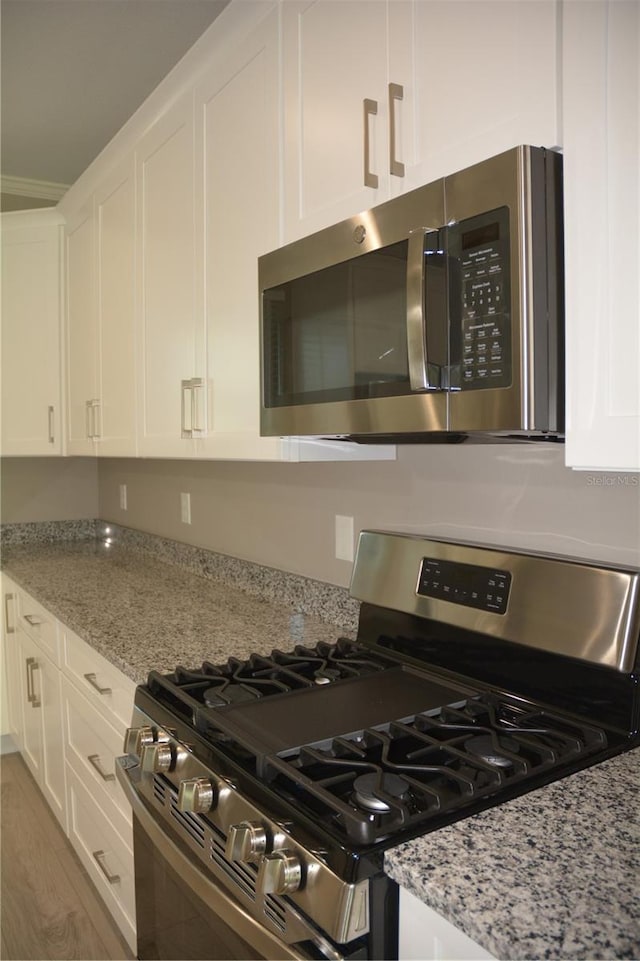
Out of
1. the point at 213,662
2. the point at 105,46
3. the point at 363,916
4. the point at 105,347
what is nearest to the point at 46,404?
the point at 105,347

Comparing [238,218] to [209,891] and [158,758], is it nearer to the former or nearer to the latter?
[158,758]

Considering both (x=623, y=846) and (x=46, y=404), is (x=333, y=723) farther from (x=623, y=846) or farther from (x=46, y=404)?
(x=46, y=404)

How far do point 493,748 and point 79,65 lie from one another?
244cm

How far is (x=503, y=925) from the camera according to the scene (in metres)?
0.68

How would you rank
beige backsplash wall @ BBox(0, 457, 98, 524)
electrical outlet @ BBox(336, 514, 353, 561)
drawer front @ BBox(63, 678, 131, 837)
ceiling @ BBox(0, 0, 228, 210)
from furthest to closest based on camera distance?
beige backsplash wall @ BBox(0, 457, 98, 524) < ceiling @ BBox(0, 0, 228, 210) < electrical outlet @ BBox(336, 514, 353, 561) < drawer front @ BBox(63, 678, 131, 837)

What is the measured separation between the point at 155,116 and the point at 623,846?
7.07ft

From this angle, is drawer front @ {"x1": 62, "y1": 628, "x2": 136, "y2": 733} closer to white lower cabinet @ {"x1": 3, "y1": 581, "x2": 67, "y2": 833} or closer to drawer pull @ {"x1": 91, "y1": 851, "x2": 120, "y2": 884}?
white lower cabinet @ {"x1": 3, "y1": 581, "x2": 67, "y2": 833}

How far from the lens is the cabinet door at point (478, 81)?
0.94 meters

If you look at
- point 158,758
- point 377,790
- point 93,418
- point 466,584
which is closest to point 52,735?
point 93,418

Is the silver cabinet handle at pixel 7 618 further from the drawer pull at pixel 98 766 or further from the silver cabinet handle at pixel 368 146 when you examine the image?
the silver cabinet handle at pixel 368 146

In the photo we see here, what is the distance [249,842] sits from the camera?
90 centimetres

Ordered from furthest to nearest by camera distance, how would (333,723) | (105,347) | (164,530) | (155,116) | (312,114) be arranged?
(164,530)
(105,347)
(155,116)
(312,114)
(333,723)

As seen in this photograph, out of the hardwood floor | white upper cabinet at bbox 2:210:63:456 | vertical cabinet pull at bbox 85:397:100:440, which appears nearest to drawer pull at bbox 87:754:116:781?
Answer: the hardwood floor

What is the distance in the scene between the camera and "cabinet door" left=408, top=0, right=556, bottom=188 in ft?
3.07
